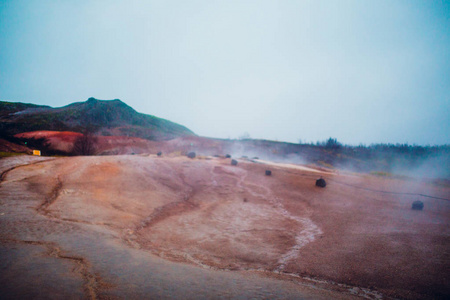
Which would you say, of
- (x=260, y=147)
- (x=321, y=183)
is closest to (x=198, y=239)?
(x=321, y=183)

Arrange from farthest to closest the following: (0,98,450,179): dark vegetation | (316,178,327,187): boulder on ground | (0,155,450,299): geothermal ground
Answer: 1. (0,98,450,179): dark vegetation
2. (316,178,327,187): boulder on ground
3. (0,155,450,299): geothermal ground

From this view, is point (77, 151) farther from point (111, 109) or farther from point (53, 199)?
point (111, 109)

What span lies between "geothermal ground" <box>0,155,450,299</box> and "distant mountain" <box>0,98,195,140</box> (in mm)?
16245

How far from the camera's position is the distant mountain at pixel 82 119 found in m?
21.7

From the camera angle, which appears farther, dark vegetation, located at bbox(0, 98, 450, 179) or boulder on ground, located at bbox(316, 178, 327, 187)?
dark vegetation, located at bbox(0, 98, 450, 179)

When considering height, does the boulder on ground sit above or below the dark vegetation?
below

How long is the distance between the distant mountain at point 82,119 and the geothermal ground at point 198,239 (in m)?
16.2

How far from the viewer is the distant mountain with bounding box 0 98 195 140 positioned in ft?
71.2

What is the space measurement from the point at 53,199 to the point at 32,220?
4.76 ft

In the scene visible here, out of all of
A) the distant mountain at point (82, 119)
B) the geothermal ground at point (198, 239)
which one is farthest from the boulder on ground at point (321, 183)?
the distant mountain at point (82, 119)

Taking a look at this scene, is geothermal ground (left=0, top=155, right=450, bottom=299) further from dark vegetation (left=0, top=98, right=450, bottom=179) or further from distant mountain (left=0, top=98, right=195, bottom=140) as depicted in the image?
distant mountain (left=0, top=98, right=195, bottom=140)

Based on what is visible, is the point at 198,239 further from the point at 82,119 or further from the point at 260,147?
the point at 82,119

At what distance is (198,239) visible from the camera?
175 inches

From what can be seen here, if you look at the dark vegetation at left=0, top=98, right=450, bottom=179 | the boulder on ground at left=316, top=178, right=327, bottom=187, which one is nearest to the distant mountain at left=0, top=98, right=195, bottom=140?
the dark vegetation at left=0, top=98, right=450, bottom=179
